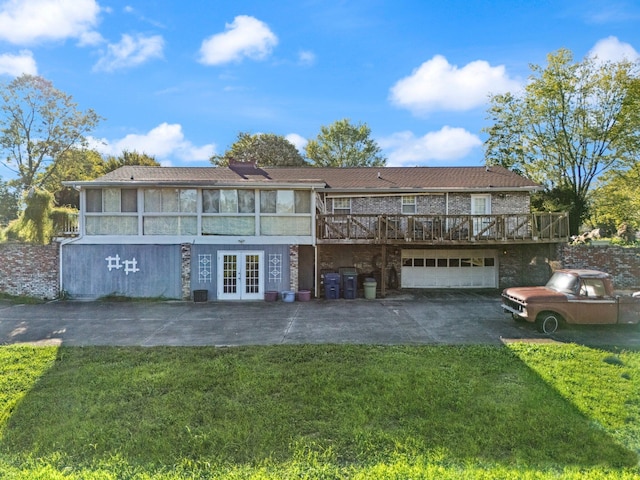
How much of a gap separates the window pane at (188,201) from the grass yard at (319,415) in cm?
818

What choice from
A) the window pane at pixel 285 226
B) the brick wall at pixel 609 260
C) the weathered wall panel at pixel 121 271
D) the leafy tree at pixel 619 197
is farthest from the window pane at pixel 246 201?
the leafy tree at pixel 619 197

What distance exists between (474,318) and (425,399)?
6.45 meters

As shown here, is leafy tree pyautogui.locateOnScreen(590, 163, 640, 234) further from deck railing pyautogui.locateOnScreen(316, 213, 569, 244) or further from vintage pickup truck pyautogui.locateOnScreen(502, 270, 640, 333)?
vintage pickup truck pyautogui.locateOnScreen(502, 270, 640, 333)

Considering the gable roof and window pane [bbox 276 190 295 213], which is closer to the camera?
window pane [bbox 276 190 295 213]

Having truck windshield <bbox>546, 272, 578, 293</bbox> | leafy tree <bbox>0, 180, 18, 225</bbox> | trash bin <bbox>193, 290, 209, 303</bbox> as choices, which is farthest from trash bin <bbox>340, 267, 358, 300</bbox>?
leafy tree <bbox>0, 180, 18, 225</bbox>

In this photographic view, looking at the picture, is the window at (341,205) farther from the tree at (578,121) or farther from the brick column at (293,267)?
the tree at (578,121)

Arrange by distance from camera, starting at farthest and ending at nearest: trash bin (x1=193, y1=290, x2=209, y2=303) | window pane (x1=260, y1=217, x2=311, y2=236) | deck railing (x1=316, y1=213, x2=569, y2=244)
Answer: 1. deck railing (x1=316, y1=213, x2=569, y2=244)
2. window pane (x1=260, y1=217, x2=311, y2=236)
3. trash bin (x1=193, y1=290, x2=209, y2=303)

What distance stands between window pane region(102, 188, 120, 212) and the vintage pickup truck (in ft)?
49.2

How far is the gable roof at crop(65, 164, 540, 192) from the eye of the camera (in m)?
17.5

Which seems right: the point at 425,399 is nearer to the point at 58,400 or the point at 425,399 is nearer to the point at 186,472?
the point at 186,472

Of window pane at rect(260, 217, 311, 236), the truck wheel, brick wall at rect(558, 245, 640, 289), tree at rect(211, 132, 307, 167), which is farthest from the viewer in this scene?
tree at rect(211, 132, 307, 167)

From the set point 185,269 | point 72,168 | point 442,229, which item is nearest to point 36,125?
point 72,168

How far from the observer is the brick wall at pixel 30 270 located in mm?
14102

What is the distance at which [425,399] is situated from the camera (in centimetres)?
527
